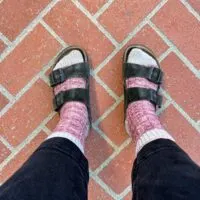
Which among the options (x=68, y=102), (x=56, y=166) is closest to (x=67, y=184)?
(x=56, y=166)

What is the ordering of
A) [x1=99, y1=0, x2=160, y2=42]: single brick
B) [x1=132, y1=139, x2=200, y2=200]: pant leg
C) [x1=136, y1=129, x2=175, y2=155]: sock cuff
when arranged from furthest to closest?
[x1=99, y1=0, x2=160, y2=42]: single brick < [x1=136, y1=129, x2=175, y2=155]: sock cuff < [x1=132, y1=139, x2=200, y2=200]: pant leg

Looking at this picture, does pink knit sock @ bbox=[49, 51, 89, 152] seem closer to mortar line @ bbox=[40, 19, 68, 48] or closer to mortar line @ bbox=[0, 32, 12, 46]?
mortar line @ bbox=[40, 19, 68, 48]

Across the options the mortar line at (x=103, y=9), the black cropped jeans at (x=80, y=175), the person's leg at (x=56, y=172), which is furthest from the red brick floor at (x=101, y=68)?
the black cropped jeans at (x=80, y=175)

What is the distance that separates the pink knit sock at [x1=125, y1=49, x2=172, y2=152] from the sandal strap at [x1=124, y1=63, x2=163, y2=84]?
2 centimetres

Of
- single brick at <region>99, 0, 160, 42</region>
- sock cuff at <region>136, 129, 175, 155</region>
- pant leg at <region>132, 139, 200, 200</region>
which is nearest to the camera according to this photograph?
pant leg at <region>132, 139, 200, 200</region>

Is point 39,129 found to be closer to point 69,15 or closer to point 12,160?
point 12,160

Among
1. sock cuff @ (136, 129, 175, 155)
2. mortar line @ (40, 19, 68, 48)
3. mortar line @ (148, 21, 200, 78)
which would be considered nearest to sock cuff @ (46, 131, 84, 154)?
sock cuff @ (136, 129, 175, 155)

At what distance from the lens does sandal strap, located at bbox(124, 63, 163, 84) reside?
1.37 m

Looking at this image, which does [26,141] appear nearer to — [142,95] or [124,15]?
[142,95]

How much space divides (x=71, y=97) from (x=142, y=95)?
280mm

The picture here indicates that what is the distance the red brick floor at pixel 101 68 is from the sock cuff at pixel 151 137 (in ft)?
0.71

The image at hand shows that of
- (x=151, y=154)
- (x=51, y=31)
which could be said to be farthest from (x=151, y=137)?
(x=51, y=31)

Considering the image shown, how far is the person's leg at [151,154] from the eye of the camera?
901mm

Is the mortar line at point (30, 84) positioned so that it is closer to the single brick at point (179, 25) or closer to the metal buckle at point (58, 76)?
the metal buckle at point (58, 76)
